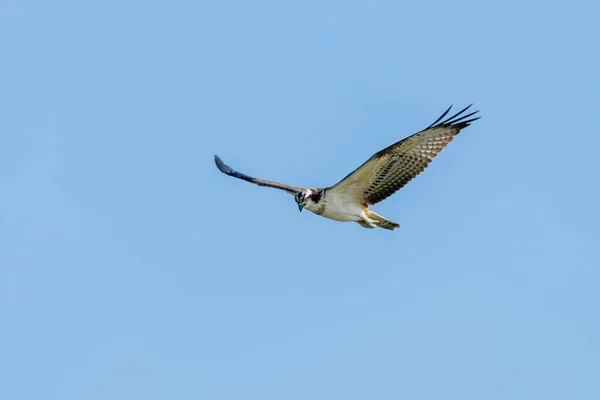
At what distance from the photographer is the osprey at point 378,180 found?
84.0 feet

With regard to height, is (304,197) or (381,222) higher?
(304,197)

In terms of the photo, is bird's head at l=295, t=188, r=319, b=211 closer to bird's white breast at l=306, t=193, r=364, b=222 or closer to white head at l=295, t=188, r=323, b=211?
white head at l=295, t=188, r=323, b=211

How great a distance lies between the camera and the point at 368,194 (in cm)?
2630

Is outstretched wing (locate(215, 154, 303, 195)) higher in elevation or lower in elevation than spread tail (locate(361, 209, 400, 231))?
higher

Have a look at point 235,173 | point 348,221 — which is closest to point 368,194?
point 348,221

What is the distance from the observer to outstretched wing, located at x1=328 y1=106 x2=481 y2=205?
1006 inches

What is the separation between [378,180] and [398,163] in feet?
1.67

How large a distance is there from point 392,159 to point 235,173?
3694 mm

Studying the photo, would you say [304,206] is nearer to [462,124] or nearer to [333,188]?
[333,188]

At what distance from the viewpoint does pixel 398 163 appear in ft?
84.9

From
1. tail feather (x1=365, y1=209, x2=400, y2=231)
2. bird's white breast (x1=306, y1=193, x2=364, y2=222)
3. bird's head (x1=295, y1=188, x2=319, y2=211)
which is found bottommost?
tail feather (x1=365, y1=209, x2=400, y2=231)

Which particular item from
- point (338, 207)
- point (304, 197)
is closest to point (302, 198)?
point (304, 197)

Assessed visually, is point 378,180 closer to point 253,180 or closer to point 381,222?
point 381,222

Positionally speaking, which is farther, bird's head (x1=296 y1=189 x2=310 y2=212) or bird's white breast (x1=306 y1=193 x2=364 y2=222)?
bird's white breast (x1=306 y1=193 x2=364 y2=222)
